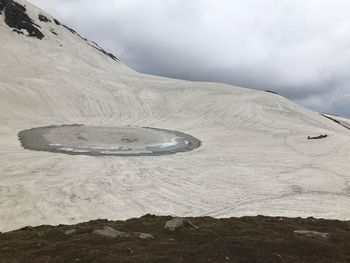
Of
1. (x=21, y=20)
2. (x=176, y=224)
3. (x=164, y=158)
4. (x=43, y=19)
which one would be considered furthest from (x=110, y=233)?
(x=43, y=19)

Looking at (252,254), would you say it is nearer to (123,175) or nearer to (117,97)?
(123,175)

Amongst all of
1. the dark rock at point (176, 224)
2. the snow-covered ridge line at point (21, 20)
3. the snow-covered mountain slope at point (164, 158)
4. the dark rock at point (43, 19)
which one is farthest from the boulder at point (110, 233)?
the dark rock at point (43, 19)

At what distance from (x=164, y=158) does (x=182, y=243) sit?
25897mm

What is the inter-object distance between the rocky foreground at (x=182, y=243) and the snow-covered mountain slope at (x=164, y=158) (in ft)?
35.4

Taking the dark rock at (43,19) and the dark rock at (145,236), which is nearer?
the dark rock at (145,236)

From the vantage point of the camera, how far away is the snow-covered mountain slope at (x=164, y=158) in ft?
84.9

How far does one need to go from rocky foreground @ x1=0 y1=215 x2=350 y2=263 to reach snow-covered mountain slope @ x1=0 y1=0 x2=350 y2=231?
10.8 metres

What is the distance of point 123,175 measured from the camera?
31125mm

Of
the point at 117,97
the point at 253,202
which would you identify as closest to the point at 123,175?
the point at 253,202

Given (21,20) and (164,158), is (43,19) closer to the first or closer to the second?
(21,20)

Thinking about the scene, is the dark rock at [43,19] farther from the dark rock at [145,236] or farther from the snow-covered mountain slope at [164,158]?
the dark rock at [145,236]

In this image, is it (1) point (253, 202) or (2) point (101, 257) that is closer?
(2) point (101, 257)

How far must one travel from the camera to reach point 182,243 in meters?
11.4

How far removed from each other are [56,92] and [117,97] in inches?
337
